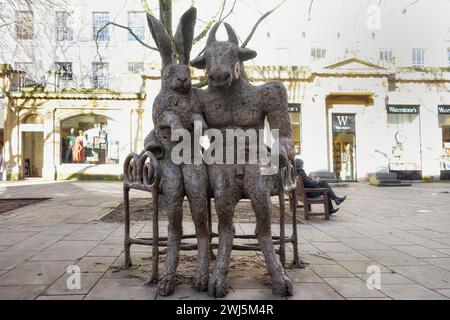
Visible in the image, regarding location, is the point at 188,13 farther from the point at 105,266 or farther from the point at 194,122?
the point at 105,266

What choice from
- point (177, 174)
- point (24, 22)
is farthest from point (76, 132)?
point (177, 174)

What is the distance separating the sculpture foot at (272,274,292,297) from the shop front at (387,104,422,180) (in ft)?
64.9

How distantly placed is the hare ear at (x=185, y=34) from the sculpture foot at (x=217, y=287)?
1857 mm

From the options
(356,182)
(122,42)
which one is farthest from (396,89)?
(122,42)

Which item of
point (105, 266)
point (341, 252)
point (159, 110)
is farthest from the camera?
point (341, 252)

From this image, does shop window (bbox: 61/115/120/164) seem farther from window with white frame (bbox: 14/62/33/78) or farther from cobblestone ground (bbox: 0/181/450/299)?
cobblestone ground (bbox: 0/181/450/299)

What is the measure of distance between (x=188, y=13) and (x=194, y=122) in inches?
39.6

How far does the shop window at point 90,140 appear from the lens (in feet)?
66.0

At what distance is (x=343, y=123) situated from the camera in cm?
1986

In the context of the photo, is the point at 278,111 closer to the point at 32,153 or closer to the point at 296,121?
the point at 296,121

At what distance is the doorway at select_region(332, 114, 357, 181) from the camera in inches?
780

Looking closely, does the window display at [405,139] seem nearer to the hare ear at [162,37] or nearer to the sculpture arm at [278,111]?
the sculpture arm at [278,111]

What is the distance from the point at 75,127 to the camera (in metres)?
20.3

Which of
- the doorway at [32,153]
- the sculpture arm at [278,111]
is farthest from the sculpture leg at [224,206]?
the doorway at [32,153]
